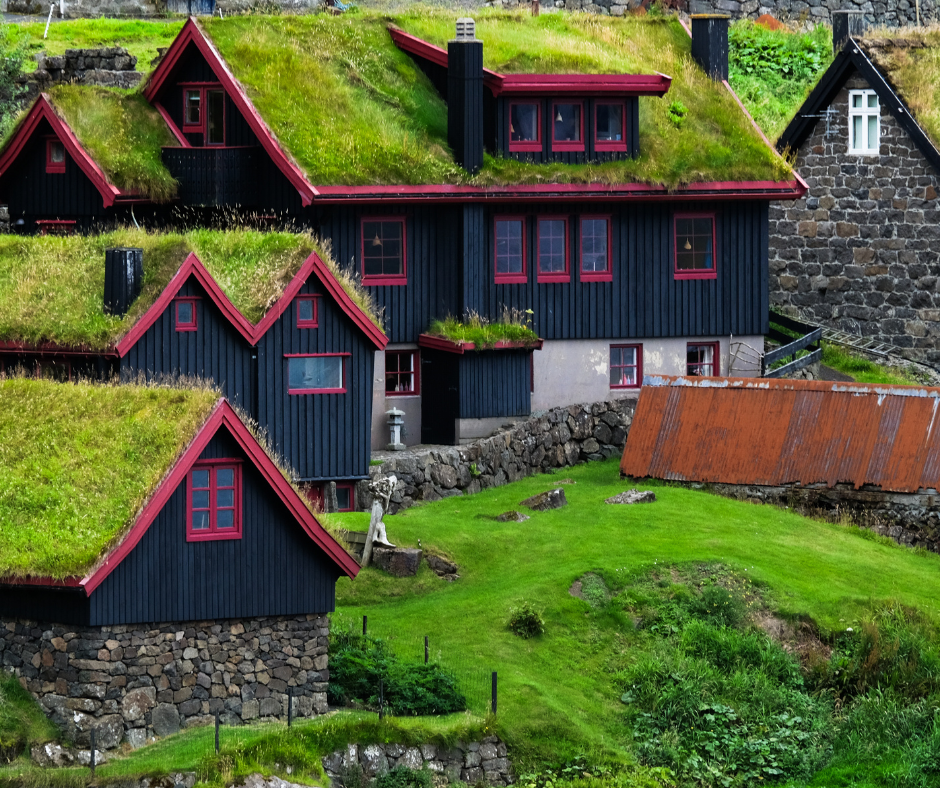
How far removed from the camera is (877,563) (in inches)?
1853

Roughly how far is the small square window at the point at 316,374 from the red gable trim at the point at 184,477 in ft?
28.5

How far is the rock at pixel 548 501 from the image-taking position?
49.5 m

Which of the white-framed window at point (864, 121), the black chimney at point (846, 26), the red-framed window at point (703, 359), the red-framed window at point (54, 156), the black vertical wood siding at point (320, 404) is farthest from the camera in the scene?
the black chimney at point (846, 26)

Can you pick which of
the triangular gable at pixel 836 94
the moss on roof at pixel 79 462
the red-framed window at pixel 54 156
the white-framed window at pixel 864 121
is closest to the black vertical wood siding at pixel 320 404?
the moss on roof at pixel 79 462

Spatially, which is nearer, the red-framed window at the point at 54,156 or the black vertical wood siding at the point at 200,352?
the black vertical wood siding at the point at 200,352

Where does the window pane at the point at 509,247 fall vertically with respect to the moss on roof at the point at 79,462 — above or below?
above

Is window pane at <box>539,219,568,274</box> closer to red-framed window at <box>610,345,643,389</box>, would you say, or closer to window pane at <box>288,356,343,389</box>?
red-framed window at <box>610,345,643,389</box>

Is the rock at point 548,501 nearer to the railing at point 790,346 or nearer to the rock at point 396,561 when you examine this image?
the rock at point 396,561

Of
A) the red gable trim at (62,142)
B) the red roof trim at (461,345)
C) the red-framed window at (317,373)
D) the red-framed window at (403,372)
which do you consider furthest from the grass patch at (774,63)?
the red-framed window at (317,373)

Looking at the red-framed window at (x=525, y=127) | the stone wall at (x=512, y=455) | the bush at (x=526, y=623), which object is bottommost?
the bush at (x=526, y=623)

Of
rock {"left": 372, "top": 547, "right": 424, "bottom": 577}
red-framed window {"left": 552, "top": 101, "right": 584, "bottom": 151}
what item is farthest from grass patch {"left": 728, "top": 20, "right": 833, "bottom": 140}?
rock {"left": 372, "top": 547, "right": 424, "bottom": 577}

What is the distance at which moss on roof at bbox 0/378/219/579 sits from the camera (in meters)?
37.3

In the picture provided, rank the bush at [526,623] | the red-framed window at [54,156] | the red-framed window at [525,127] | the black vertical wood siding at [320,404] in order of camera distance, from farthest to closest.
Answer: the red-framed window at [525,127], the red-framed window at [54,156], the black vertical wood siding at [320,404], the bush at [526,623]

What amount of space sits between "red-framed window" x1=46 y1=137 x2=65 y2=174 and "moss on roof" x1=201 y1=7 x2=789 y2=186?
396 cm
